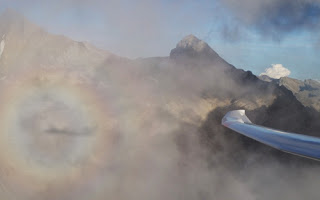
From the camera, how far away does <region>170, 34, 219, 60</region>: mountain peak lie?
2977cm

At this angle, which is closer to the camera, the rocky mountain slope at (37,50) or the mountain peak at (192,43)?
the rocky mountain slope at (37,50)

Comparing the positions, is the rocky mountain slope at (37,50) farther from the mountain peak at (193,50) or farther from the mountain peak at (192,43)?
the mountain peak at (192,43)

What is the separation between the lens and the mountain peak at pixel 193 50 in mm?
29766

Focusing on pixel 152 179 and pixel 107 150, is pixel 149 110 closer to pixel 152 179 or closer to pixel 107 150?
pixel 107 150

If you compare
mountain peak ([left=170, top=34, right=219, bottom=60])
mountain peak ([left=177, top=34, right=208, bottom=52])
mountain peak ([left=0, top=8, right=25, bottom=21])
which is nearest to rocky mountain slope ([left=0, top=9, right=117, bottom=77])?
mountain peak ([left=0, top=8, right=25, bottom=21])

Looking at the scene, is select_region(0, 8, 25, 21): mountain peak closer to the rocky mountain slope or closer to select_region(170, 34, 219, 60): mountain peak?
the rocky mountain slope

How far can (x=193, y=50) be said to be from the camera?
3019 centimetres

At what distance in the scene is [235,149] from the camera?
26.0 metres

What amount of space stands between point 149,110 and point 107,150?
6038 mm

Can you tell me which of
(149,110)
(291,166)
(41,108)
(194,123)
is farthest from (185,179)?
(41,108)

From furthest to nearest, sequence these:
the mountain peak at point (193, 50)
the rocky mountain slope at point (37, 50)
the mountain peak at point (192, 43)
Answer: the mountain peak at point (192, 43)
the mountain peak at point (193, 50)
the rocky mountain slope at point (37, 50)

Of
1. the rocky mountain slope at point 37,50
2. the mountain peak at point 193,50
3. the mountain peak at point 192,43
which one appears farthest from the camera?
Answer: the mountain peak at point 192,43

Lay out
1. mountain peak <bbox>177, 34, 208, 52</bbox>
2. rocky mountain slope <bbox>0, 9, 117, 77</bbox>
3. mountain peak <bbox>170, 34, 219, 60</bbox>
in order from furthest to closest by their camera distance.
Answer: mountain peak <bbox>177, 34, 208, 52</bbox>
mountain peak <bbox>170, 34, 219, 60</bbox>
rocky mountain slope <bbox>0, 9, 117, 77</bbox>

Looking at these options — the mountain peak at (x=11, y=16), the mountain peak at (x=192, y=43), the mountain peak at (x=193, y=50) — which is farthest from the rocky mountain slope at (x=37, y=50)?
the mountain peak at (x=192, y=43)
